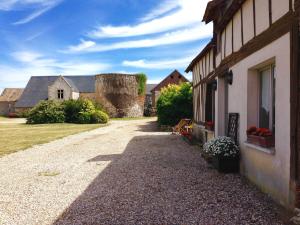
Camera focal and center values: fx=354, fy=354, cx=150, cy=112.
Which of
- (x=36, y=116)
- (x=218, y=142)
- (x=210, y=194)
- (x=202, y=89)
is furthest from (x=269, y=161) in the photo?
(x=36, y=116)

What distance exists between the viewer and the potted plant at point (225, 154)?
7105mm

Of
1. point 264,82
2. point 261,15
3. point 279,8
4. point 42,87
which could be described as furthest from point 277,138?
point 42,87

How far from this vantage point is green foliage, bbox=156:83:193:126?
2023cm

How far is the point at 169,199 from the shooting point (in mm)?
5402

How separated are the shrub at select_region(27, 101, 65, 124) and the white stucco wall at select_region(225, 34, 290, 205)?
27.4m

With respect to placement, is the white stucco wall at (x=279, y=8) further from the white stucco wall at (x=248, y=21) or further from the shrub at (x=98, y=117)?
the shrub at (x=98, y=117)

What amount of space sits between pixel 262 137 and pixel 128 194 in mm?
2312

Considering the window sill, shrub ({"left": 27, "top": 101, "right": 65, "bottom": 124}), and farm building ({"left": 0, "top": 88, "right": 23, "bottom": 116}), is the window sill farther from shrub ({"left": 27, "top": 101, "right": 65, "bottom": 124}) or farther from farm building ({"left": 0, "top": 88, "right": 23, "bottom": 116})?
farm building ({"left": 0, "top": 88, "right": 23, "bottom": 116})

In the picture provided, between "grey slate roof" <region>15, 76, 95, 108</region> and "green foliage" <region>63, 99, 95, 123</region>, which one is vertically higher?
"grey slate roof" <region>15, 76, 95, 108</region>

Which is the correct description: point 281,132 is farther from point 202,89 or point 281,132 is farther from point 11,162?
point 202,89

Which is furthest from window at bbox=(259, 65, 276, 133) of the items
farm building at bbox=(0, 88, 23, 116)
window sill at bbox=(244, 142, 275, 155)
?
farm building at bbox=(0, 88, 23, 116)

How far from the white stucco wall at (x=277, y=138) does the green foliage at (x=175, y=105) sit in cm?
1353

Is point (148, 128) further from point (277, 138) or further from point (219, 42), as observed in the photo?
point (277, 138)

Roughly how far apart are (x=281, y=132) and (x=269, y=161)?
682mm
